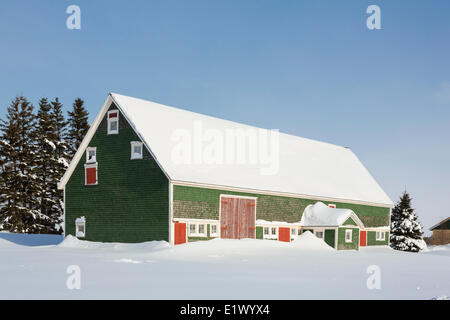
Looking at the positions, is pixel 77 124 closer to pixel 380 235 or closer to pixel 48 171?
pixel 48 171

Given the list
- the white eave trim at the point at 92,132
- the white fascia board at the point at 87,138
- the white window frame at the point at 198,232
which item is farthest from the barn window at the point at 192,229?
the white fascia board at the point at 87,138

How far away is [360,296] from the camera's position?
50.1ft

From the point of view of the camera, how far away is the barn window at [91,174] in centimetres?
3766

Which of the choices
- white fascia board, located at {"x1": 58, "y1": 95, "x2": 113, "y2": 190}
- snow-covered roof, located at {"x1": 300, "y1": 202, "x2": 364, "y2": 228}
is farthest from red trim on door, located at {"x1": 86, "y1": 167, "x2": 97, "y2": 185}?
snow-covered roof, located at {"x1": 300, "y1": 202, "x2": 364, "y2": 228}

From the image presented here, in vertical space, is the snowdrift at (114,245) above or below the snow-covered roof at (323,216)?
below

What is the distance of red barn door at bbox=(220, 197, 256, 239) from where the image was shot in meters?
36.7

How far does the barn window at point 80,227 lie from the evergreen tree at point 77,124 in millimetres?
21184

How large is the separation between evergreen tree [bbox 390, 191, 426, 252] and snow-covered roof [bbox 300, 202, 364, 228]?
1721 centimetres

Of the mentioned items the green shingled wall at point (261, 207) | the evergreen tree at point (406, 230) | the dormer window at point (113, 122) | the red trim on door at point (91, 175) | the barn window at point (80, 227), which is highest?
the dormer window at point (113, 122)

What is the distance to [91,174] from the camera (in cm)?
3794

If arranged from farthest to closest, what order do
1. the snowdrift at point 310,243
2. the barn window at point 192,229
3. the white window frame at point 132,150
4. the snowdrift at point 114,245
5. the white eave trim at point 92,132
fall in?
1. the snowdrift at point 310,243
2. the white eave trim at point 92,132
3. the white window frame at point 132,150
4. the barn window at point 192,229
5. the snowdrift at point 114,245

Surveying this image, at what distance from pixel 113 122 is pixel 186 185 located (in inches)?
300

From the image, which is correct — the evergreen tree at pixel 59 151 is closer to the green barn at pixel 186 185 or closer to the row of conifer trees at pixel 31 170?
the row of conifer trees at pixel 31 170
